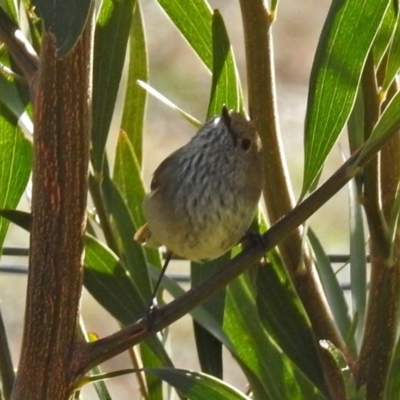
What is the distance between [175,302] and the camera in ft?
3.75

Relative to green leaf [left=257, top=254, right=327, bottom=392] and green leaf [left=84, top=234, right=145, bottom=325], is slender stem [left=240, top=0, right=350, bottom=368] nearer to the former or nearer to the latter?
green leaf [left=257, top=254, right=327, bottom=392]

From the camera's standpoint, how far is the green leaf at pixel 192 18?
145 cm

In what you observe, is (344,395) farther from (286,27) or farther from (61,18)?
(286,27)

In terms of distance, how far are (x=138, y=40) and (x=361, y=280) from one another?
0.53 m

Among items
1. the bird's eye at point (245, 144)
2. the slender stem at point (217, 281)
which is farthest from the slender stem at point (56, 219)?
the bird's eye at point (245, 144)

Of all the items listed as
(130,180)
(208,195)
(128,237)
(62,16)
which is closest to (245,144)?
(208,195)

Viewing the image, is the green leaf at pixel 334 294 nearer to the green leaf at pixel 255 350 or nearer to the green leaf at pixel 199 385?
the green leaf at pixel 255 350

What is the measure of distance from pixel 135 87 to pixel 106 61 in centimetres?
27

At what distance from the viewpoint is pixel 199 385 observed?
1260 millimetres

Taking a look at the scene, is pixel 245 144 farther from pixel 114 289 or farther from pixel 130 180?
pixel 114 289

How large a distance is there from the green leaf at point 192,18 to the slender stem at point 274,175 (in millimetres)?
106

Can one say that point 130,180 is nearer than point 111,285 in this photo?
No

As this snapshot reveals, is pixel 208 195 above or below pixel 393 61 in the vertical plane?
below

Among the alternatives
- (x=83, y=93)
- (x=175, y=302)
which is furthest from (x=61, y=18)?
(x=175, y=302)
